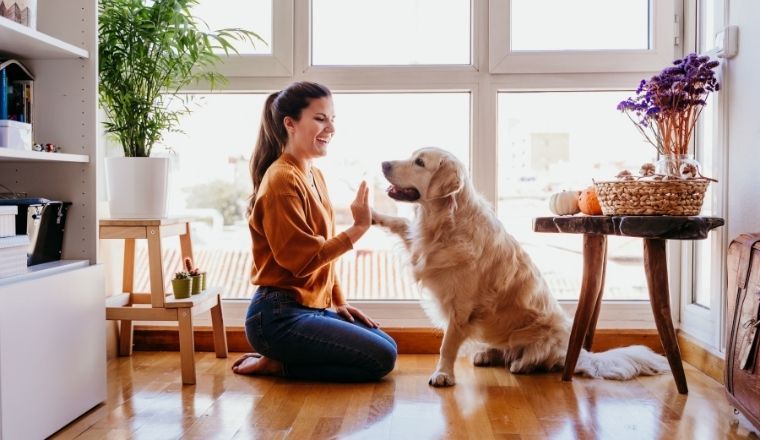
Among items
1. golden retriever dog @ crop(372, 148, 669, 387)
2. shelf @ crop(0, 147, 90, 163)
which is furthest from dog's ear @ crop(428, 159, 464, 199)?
shelf @ crop(0, 147, 90, 163)

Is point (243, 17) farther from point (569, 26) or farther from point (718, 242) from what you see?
point (718, 242)

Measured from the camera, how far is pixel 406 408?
2143 millimetres

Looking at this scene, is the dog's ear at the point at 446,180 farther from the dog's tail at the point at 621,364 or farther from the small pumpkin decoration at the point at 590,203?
the dog's tail at the point at 621,364

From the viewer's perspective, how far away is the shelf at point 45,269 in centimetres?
176

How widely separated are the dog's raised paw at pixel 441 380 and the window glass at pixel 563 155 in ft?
2.81

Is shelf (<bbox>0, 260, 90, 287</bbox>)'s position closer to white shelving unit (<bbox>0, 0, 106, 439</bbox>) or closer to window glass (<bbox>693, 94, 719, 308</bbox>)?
white shelving unit (<bbox>0, 0, 106, 439</bbox>)

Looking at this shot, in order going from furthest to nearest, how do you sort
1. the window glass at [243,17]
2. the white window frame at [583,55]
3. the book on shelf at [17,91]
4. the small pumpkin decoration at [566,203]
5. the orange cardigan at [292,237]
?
the window glass at [243,17], the white window frame at [583,55], the small pumpkin decoration at [566,203], the orange cardigan at [292,237], the book on shelf at [17,91]

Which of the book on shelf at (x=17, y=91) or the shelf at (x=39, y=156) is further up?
the book on shelf at (x=17, y=91)

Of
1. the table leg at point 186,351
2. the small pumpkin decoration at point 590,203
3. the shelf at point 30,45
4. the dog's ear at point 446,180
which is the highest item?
the shelf at point 30,45

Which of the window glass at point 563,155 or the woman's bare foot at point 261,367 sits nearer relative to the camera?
the woman's bare foot at point 261,367

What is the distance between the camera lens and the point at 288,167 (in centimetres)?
242

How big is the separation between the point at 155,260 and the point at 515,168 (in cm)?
162

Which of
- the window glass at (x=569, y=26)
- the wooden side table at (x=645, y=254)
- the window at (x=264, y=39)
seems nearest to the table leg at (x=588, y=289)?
the wooden side table at (x=645, y=254)

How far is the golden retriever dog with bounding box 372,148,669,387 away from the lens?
7.98 feet
